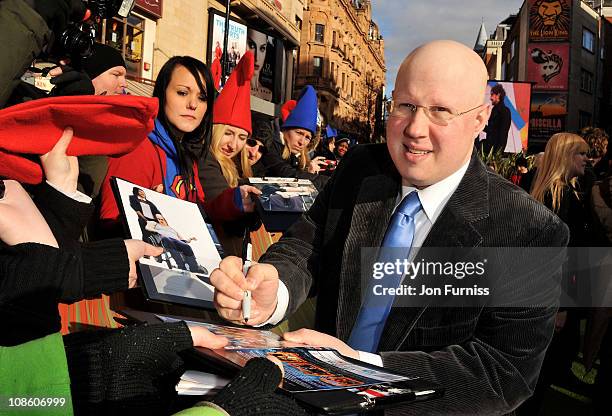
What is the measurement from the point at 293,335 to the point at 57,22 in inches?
47.1

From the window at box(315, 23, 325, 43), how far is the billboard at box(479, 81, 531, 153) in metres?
47.4

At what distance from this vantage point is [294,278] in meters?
2.12

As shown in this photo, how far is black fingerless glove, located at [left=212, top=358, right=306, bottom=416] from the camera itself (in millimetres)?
1113

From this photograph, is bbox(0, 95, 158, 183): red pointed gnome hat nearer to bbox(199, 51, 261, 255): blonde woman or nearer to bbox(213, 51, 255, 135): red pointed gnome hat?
bbox(199, 51, 261, 255): blonde woman

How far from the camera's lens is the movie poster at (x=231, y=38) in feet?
93.2

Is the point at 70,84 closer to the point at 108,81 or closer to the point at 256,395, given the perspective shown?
the point at 108,81

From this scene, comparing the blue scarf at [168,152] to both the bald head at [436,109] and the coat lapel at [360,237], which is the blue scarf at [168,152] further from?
the bald head at [436,109]

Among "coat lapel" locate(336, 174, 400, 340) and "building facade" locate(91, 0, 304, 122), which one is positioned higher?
"building facade" locate(91, 0, 304, 122)

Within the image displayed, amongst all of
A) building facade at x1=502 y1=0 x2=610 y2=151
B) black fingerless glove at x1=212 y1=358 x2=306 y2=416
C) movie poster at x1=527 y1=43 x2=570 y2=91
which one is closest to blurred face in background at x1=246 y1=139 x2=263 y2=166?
black fingerless glove at x1=212 y1=358 x2=306 y2=416

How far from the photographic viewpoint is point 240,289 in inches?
68.6

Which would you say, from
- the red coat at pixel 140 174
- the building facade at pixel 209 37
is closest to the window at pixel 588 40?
the building facade at pixel 209 37

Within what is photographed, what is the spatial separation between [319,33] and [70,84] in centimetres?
6037

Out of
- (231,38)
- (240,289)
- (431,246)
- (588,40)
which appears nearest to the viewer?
(240,289)

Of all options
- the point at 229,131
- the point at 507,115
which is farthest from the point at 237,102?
the point at 507,115
